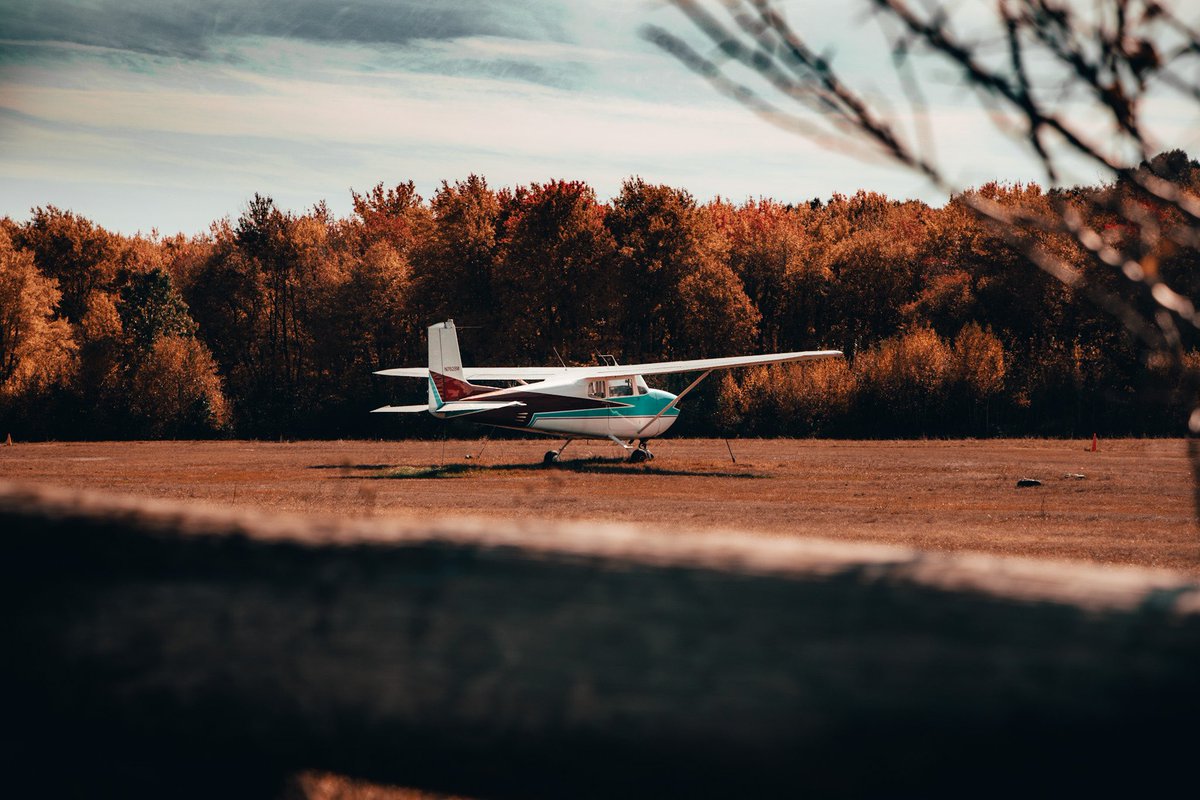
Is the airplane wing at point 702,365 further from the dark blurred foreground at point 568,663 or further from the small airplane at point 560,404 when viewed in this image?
the dark blurred foreground at point 568,663

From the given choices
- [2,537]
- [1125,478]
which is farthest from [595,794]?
[1125,478]

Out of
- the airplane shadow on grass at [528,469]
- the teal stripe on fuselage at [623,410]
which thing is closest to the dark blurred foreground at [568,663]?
the airplane shadow on grass at [528,469]

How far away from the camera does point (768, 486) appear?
2003 cm

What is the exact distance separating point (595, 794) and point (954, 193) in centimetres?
173

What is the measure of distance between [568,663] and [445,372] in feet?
83.2

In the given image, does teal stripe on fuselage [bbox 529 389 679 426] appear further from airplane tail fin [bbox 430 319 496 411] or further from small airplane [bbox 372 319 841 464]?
airplane tail fin [bbox 430 319 496 411]

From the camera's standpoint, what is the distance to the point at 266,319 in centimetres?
5869

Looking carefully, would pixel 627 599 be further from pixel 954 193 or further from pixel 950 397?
pixel 950 397

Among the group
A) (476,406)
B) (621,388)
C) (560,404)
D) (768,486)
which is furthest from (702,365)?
(768,486)

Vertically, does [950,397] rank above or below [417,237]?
below

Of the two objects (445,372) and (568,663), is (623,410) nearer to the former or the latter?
(445,372)

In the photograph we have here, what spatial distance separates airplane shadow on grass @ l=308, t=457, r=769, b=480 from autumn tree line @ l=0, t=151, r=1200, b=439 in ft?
54.9

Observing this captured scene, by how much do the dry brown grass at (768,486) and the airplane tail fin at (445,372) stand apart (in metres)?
1.68

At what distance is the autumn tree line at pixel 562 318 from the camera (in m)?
41.8
